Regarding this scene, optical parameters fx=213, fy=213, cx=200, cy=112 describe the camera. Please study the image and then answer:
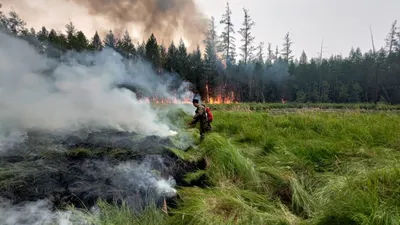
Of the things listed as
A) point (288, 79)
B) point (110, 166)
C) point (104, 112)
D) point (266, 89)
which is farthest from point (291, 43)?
point (110, 166)

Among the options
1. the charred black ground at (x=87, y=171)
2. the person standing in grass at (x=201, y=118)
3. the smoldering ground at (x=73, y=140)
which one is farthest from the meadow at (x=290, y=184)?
the person standing in grass at (x=201, y=118)

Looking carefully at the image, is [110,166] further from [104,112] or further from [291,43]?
[291,43]

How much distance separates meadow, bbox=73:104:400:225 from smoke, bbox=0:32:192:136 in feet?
13.0

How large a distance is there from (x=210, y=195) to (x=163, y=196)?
78 cm

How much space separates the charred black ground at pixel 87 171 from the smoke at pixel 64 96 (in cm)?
230

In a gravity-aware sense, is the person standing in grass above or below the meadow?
above

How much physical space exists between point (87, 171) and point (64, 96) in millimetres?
6650

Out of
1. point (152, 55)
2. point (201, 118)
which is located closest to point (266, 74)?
point (152, 55)

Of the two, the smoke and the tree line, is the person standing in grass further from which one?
the tree line

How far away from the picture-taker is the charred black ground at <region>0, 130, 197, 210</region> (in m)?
3.16

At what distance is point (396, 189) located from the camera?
221cm

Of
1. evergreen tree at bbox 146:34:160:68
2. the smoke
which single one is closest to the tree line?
evergreen tree at bbox 146:34:160:68

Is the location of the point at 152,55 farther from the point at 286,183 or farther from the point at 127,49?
the point at 286,183

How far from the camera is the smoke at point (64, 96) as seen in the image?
7804mm
